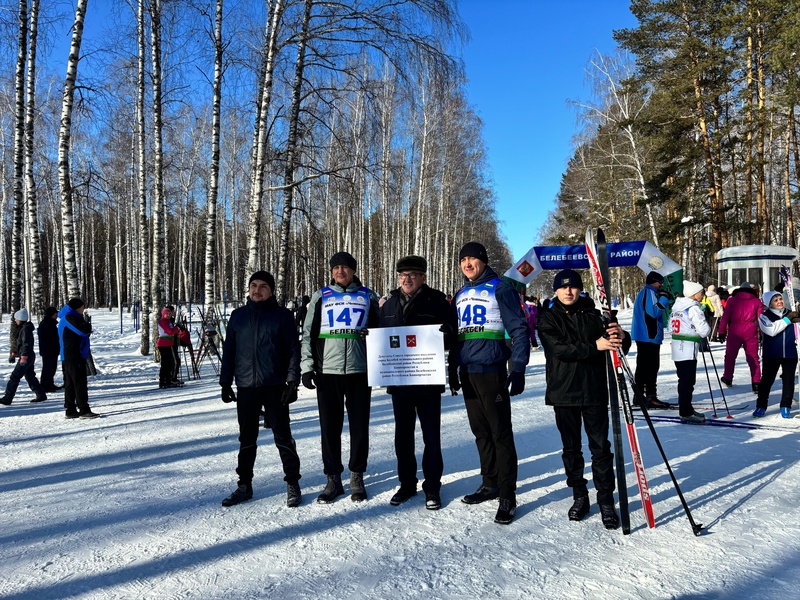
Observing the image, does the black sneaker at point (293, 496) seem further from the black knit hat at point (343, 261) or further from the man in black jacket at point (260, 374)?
the black knit hat at point (343, 261)

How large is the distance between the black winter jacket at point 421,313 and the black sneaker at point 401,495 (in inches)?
31.1

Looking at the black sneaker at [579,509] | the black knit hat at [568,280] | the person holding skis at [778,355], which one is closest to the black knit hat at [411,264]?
the black knit hat at [568,280]

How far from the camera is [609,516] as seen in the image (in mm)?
3549

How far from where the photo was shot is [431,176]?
28.5m

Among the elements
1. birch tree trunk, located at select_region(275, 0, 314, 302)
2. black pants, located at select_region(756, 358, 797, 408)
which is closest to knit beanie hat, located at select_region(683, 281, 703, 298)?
black pants, located at select_region(756, 358, 797, 408)

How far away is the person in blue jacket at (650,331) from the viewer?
304 inches

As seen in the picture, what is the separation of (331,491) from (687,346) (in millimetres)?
5303

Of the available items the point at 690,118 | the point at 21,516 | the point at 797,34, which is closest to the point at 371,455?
the point at 21,516

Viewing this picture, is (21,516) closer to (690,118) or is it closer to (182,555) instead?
(182,555)

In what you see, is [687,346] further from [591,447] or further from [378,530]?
[378,530]

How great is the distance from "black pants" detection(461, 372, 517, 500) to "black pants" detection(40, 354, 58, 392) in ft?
29.5

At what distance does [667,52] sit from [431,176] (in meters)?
12.3

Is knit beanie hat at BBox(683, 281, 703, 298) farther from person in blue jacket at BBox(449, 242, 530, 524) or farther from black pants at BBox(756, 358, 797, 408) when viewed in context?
person in blue jacket at BBox(449, 242, 530, 524)

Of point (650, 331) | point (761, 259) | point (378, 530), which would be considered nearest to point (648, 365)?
point (650, 331)
